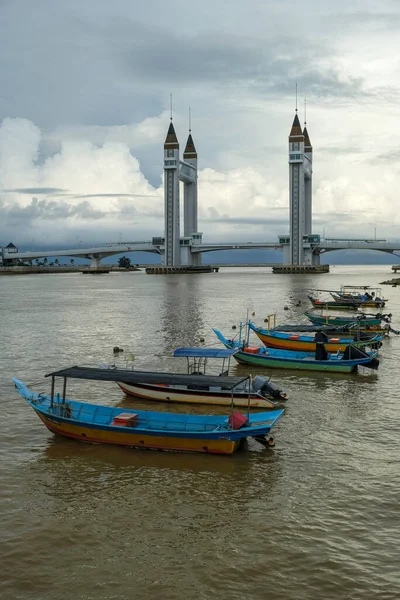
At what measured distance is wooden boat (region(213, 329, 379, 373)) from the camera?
21891 mm

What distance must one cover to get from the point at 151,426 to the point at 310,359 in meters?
10.3

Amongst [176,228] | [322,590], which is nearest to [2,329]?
[322,590]

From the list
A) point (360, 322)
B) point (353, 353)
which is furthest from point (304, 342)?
point (360, 322)

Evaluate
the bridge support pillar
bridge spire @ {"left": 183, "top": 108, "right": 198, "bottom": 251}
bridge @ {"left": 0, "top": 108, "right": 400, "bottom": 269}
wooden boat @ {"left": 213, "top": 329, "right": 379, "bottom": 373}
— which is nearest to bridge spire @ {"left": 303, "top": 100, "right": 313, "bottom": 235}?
bridge @ {"left": 0, "top": 108, "right": 400, "bottom": 269}

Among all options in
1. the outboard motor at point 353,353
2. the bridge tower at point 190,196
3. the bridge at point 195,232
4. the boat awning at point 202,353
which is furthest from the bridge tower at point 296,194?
the boat awning at point 202,353

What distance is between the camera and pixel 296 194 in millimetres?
139875

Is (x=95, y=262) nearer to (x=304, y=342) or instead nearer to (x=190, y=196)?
(x=190, y=196)

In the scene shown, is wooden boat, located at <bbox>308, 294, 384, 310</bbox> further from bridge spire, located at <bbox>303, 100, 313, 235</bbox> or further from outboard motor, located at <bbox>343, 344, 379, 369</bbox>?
bridge spire, located at <bbox>303, 100, 313, 235</bbox>

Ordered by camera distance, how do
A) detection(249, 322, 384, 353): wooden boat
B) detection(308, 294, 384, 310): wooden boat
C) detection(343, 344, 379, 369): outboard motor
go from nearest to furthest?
detection(343, 344, 379, 369): outboard motor, detection(249, 322, 384, 353): wooden boat, detection(308, 294, 384, 310): wooden boat

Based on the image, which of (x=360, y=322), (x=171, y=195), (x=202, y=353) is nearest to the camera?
(x=202, y=353)

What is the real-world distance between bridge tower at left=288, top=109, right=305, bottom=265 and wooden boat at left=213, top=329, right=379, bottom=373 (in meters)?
121

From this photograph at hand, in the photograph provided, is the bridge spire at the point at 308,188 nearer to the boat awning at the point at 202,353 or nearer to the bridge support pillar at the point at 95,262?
the bridge support pillar at the point at 95,262

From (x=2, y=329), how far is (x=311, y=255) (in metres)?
119

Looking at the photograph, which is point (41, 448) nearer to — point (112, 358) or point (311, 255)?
point (112, 358)
